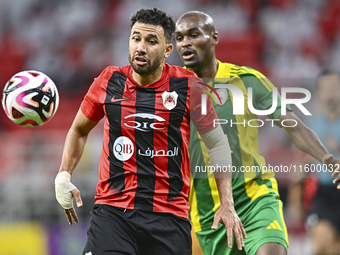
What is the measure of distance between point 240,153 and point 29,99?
189 centimetres

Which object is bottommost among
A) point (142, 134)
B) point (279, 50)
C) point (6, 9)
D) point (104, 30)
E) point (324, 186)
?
point (324, 186)

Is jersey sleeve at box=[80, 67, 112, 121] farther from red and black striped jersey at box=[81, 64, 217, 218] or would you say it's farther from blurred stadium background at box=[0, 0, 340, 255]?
blurred stadium background at box=[0, 0, 340, 255]

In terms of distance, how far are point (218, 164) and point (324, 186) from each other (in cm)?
231

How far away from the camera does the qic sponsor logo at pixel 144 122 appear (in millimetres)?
3246

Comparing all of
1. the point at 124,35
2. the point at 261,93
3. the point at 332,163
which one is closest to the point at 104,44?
the point at 124,35

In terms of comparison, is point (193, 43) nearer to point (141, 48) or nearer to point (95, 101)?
point (141, 48)

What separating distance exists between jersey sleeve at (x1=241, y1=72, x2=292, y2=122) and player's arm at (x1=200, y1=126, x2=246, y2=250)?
875 mm

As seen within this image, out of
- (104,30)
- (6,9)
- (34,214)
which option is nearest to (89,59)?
(104,30)

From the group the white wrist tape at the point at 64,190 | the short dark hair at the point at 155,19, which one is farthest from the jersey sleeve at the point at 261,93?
the white wrist tape at the point at 64,190

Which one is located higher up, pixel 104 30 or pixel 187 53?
pixel 104 30

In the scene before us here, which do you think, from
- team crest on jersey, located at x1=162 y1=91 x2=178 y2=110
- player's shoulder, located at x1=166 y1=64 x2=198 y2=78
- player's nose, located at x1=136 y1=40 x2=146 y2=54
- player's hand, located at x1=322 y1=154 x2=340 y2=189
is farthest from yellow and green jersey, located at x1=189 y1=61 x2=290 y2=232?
player's nose, located at x1=136 y1=40 x2=146 y2=54

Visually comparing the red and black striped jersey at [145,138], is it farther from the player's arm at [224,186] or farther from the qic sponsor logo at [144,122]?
the player's arm at [224,186]

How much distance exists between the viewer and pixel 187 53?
14.5 feet

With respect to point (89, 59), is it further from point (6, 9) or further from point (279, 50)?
point (279, 50)
